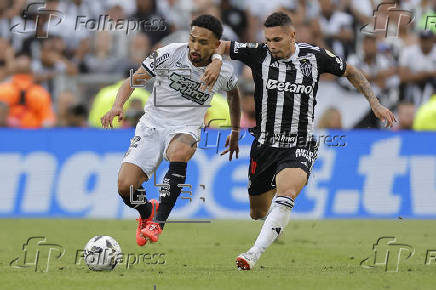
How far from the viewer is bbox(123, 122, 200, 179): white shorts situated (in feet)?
31.3

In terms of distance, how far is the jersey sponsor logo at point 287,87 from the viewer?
9445mm

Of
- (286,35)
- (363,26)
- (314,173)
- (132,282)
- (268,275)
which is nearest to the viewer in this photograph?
(132,282)

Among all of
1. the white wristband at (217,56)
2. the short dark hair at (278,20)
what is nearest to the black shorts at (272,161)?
the white wristband at (217,56)

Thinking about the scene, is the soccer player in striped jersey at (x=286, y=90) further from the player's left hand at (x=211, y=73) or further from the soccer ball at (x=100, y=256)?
the soccer ball at (x=100, y=256)

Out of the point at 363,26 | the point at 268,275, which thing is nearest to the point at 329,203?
the point at 363,26

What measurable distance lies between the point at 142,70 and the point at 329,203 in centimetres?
578

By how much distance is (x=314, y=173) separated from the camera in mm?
14234

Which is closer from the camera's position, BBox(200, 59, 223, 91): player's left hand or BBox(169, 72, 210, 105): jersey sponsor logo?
BBox(200, 59, 223, 91): player's left hand

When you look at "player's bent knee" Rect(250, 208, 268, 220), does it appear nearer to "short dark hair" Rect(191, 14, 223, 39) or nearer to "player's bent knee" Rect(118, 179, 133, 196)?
"player's bent knee" Rect(118, 179, 133, 196)

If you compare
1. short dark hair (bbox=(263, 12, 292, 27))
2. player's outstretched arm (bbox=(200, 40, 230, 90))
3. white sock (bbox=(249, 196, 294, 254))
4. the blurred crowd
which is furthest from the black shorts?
the blurred crowd

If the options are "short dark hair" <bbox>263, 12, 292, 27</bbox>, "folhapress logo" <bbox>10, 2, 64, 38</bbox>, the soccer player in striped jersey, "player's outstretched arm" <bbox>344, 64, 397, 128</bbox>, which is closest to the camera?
"short dark hair" <bbox>263, 12, 292, 27</bbox>

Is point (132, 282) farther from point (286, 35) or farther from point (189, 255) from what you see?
point (286, 35)

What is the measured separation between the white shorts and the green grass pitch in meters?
1.01

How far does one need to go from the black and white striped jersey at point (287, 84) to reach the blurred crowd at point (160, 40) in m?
6.38
